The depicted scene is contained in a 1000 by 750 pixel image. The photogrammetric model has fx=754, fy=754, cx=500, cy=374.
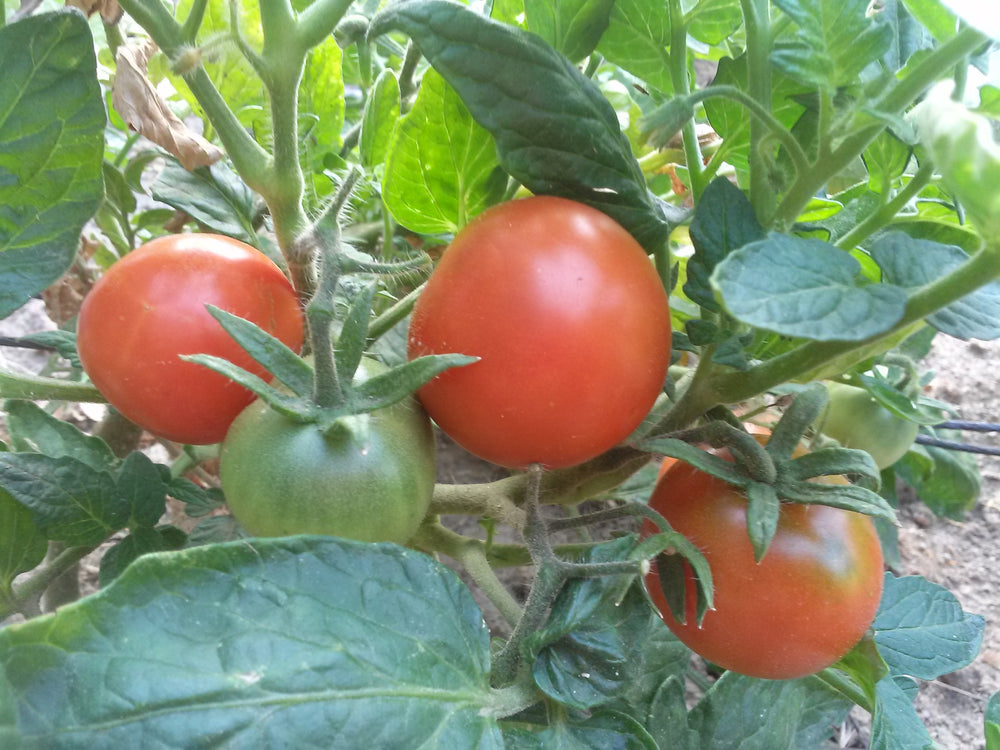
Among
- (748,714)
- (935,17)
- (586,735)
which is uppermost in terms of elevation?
(935,17)

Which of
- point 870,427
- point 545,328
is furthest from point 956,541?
point 545,328

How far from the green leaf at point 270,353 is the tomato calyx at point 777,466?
26cm

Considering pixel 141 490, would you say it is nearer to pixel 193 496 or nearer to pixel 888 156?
pixel 193 496

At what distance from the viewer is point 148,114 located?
59 cm

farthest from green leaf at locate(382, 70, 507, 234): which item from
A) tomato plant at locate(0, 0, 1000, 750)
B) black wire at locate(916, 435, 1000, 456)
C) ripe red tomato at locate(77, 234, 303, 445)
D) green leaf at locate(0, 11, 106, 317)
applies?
black wire at locate(916, 435, 1000, 456)

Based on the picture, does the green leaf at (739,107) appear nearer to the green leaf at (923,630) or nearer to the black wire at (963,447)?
the green leaf at (923,630)

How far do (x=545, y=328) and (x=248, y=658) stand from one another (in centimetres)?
26

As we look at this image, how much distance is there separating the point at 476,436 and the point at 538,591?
0.12 meters

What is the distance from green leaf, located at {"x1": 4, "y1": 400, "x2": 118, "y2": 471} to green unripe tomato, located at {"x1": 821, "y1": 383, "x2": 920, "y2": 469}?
0.81 meters

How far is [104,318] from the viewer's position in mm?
562

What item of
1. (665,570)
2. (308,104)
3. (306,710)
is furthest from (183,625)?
(308,104)

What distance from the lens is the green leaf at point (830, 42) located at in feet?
1.63

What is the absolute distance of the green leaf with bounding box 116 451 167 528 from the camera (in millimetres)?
624

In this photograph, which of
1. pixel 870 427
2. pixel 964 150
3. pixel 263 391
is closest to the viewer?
pixel 964 150
